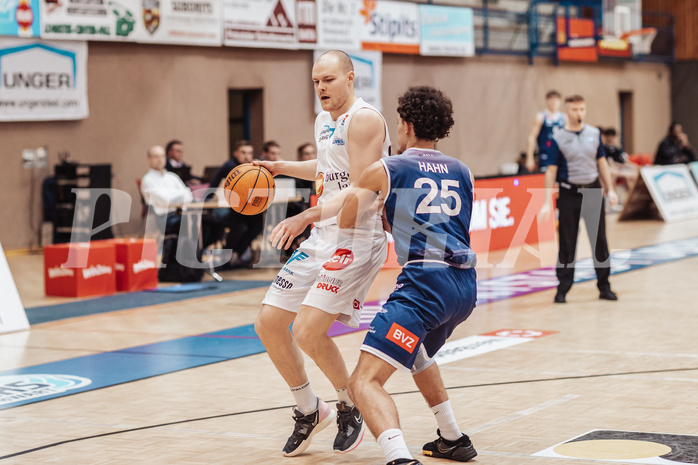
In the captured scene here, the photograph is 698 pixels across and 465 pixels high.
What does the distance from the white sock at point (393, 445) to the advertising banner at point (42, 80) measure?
1396 cm

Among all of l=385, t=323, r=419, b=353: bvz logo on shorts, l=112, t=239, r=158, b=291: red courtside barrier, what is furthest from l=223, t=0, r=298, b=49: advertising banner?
l=385, t=323, r=419, b=353: bvz logo on shorts

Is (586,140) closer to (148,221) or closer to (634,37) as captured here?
(148,221)

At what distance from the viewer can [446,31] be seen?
26.5 metres

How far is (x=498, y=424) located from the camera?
5.92 meters

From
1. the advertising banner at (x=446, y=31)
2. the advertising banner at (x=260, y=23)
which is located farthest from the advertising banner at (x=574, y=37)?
the advertising banner at (x=260, y=23)

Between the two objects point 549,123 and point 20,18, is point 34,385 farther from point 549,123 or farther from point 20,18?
point 549,123

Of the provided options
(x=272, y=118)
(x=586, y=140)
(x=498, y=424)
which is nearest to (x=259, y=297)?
(x=586, y=140)

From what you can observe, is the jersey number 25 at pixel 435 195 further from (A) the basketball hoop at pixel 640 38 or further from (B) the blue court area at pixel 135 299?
(A) the basketball hoop at pixel 640 38

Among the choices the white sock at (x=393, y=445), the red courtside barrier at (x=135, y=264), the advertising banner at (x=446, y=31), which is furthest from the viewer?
the advertising banner at (x=446, y=31)

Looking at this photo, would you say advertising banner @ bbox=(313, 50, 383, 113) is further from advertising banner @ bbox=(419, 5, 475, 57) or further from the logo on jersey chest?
the logo on jersey chest

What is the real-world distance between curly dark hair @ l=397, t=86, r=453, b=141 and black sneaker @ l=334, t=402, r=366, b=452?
1.60 metres

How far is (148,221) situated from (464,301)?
9812 mm

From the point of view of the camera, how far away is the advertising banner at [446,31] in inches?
1022

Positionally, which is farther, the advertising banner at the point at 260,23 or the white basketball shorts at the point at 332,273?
the advertising banner at the point at 260,23
